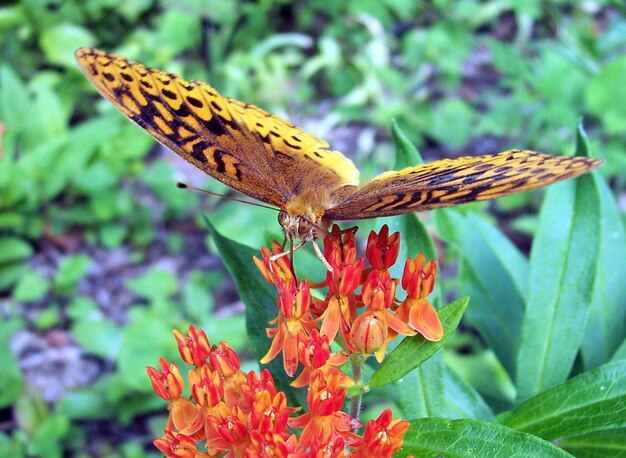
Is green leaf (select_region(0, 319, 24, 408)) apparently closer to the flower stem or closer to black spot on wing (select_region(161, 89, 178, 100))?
black spot on wing (select_region(161, 89, 178, 100))

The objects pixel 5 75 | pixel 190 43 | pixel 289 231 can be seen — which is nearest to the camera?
pixel 289 231

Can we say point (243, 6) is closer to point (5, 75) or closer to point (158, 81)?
point (5, 75)

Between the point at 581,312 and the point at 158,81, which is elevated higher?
the point at 158,81

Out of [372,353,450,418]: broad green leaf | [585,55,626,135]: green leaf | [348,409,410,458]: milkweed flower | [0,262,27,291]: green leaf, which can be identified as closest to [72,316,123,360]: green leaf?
[0,262,27,291]: green leaf

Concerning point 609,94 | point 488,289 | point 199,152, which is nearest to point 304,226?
point 199,152

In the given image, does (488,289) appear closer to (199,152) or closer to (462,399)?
(462,399)

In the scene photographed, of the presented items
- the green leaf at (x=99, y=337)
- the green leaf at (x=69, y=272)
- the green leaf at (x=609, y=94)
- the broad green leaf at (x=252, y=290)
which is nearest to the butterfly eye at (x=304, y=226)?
the broad green leaf at (x=252, y=290)

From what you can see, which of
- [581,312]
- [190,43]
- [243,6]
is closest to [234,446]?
[581,312]
